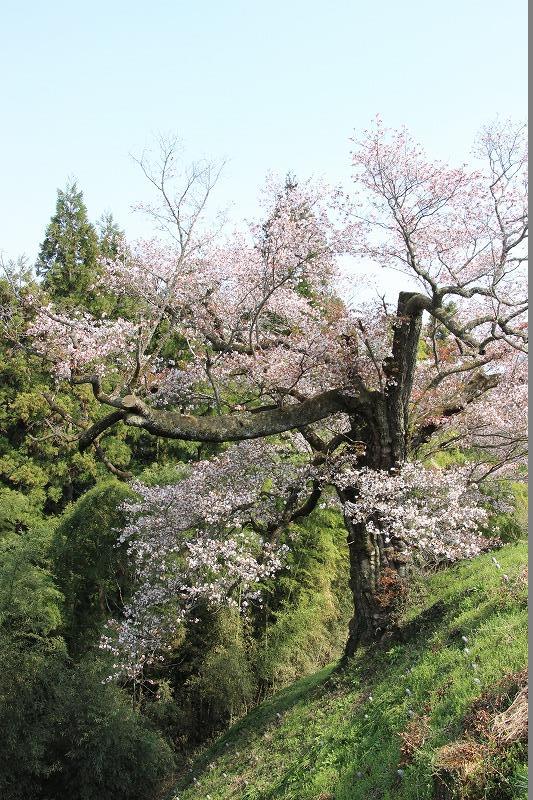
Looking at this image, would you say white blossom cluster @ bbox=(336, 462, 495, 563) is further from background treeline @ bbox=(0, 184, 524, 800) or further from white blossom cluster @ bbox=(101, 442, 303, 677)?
background treeline @ bbox=(0, 184, 524, 800)

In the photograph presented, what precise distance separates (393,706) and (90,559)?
381 inches

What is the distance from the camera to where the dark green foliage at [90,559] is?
13.6 m

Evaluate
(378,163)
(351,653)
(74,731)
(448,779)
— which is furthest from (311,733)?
(378,163)

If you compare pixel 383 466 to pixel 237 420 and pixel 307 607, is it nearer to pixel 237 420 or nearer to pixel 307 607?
pixel 237 420

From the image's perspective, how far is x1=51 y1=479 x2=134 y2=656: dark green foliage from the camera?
1357 cm

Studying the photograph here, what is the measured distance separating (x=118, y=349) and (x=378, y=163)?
5.40 m

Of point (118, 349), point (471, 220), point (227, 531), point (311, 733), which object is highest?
point (118, 349)

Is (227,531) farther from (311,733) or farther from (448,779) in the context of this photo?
(448,779)

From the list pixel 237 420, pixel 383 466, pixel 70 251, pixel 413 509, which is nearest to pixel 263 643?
pixel 383 466

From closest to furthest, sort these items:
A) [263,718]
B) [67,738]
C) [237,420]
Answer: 1. [237,420]
2. [263,718]
3. [67,738]

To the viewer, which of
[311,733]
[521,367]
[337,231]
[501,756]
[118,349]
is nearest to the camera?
[501,756]

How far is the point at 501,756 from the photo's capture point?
352 centimetres

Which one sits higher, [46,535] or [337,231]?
[337,231]

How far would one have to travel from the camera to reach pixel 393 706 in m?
5.39
